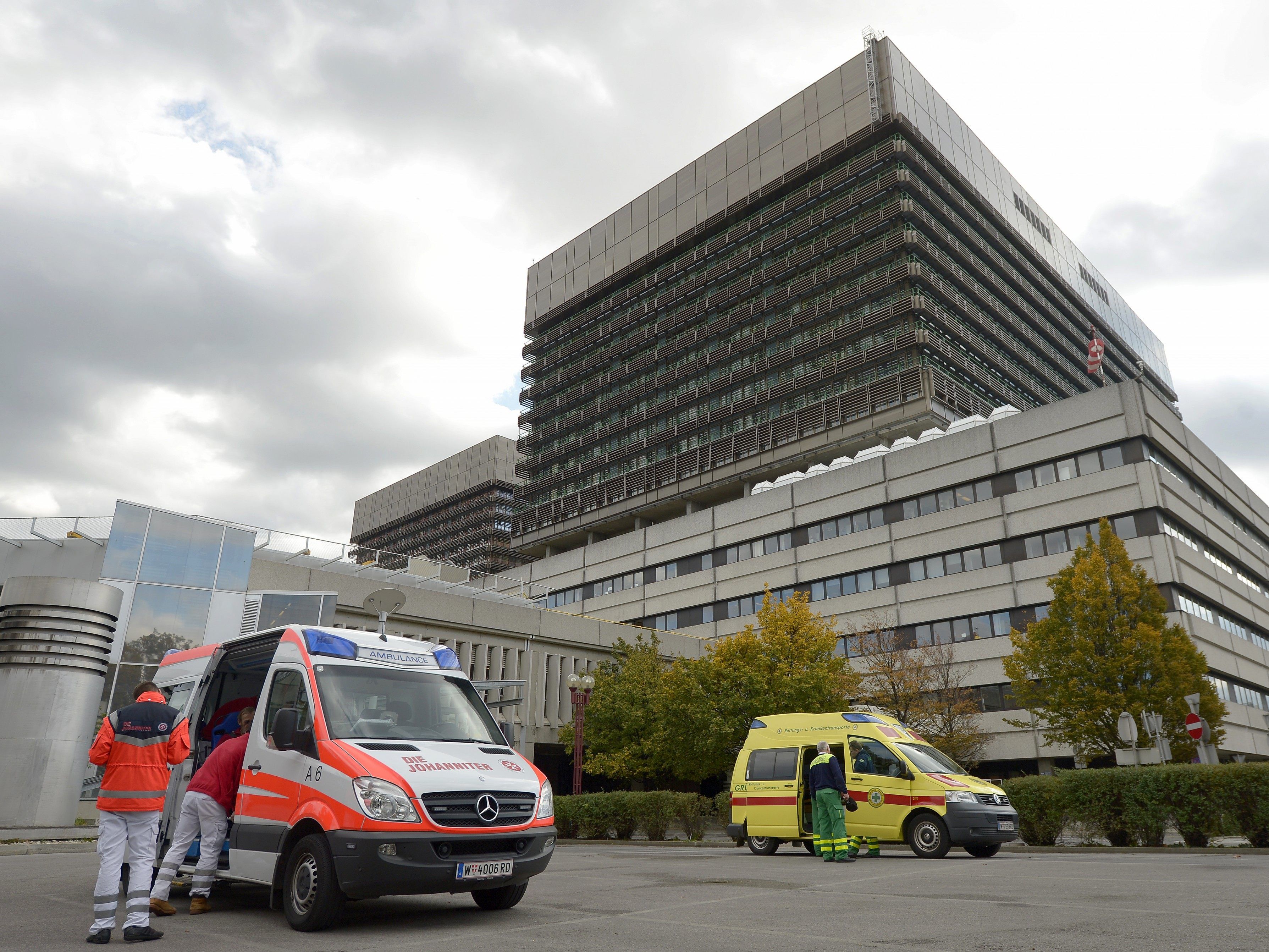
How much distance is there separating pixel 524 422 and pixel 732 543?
32127mm

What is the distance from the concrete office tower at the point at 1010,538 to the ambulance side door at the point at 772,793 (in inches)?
1047

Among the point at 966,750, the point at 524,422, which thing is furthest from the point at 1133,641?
the point at 524,422

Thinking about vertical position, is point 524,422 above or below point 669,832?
above

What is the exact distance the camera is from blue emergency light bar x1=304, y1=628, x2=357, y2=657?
307 inches

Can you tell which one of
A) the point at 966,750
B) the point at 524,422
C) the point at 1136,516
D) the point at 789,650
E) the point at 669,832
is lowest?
the point at 669,832

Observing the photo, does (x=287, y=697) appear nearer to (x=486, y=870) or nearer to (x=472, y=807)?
(x=472, y=807)

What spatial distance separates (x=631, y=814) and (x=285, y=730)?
15595 millimetres

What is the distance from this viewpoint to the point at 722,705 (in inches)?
1069

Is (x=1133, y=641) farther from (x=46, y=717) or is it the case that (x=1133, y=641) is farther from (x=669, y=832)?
(x=46, y=717)

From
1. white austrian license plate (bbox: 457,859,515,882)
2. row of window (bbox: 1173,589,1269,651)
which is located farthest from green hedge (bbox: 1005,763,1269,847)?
row of window (bbox: 1173,589,1269,651)

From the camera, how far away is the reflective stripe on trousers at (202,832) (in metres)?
7.66

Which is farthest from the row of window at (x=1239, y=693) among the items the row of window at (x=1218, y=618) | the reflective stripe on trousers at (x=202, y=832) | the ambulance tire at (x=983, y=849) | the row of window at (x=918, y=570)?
the reflective stripe on trousers at (x=202, y=832)

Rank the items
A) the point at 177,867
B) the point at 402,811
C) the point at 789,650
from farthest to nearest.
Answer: the point at 789,650 < the point at 177,867 < the point at 402,811

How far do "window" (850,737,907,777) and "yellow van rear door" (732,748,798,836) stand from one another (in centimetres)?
120
